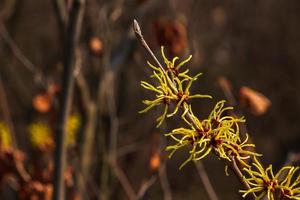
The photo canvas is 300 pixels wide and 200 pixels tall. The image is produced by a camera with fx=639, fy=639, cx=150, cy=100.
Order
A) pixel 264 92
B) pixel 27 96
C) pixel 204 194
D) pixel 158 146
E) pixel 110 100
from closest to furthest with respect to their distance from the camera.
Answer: pixel 158 146 → pixel 110 100 → pixel 27 96 → pixel 204 194 → pixel 264 92

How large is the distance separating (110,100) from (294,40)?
271cm

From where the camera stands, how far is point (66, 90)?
4.37 feet

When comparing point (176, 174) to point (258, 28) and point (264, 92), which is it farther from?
point (258, 28)

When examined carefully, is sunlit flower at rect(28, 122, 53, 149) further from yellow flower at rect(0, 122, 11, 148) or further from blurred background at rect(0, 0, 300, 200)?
yellow flower at rect(0, 122, 11, 148)

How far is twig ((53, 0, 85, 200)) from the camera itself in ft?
4.15

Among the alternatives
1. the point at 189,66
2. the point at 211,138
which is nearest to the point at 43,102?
the point at 189,66

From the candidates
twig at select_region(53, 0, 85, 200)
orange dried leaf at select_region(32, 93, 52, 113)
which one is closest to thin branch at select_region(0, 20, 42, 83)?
orange dried leaf at select_region(32, 93, 52, 113)

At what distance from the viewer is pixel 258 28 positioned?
448 centimetres

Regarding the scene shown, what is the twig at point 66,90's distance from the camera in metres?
1.26

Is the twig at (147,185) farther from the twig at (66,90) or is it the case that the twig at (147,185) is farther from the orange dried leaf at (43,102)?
the orange dried leaf at (43,102)

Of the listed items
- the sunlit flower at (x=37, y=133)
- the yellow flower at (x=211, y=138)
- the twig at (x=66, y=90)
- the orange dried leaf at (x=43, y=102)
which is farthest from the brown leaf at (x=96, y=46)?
the yellow flower at (x=211, y=138)

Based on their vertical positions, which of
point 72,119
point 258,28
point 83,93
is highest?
point 258,28

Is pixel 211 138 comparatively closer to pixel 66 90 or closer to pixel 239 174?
pixel 239 174

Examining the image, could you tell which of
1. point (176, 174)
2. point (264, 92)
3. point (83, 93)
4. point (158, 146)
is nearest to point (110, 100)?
point (83, 93)
